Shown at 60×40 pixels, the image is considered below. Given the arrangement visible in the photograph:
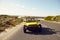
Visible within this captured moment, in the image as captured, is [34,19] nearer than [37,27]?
No

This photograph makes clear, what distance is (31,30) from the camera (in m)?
20.8

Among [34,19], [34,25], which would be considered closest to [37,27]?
[34,25]

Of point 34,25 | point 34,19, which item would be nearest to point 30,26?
point 34,25

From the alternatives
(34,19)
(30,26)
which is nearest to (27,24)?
(30,26)

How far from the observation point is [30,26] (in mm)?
20344

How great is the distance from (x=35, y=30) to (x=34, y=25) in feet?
2.39

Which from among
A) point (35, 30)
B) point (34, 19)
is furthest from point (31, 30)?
point (34, 19)

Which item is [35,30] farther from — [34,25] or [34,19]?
[34,19]

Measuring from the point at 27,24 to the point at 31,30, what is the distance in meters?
0.85

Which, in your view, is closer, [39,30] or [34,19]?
[39,30]

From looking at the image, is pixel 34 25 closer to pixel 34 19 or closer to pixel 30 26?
pixel 30 26

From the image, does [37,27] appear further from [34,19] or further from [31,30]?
[34,19]

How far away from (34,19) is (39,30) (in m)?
3.46

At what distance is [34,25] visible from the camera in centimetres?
2039
